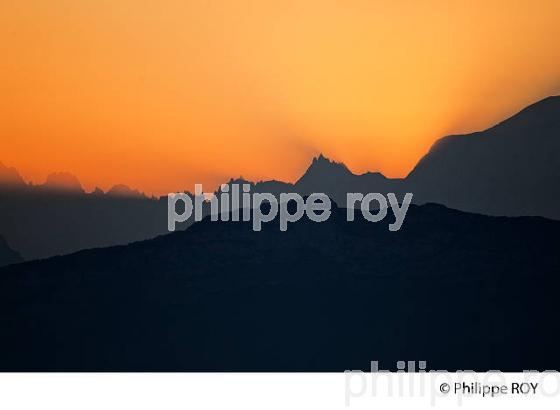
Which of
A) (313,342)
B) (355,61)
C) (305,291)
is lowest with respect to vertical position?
(313,342)

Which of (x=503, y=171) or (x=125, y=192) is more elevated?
(x=503, y=171)

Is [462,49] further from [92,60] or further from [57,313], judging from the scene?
[57,313]

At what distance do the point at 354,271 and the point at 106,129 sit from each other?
177 centimetres

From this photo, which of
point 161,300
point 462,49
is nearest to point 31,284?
point 161,300

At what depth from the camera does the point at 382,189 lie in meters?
5.06

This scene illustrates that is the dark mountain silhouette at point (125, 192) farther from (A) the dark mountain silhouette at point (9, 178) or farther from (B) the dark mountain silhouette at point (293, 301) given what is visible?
(A) the dark mountain silhouette at point (9, 178)

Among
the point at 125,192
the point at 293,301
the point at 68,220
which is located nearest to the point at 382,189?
the point at 293,301

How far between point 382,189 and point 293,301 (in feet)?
2.90

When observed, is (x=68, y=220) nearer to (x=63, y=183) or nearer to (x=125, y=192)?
(x=63, y=183)

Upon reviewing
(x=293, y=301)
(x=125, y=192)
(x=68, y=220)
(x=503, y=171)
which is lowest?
(x=293, y=301)

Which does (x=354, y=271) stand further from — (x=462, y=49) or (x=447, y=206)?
(x=462, y=49)

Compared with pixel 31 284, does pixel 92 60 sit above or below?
above

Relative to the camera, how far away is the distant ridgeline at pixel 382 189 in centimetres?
499

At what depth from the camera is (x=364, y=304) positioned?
5.03 metres
